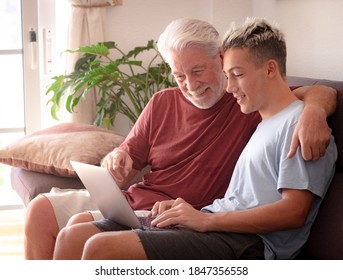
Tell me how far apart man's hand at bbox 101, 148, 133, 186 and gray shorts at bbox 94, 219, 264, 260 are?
45 centimetres

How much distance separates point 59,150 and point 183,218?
4.38 feet

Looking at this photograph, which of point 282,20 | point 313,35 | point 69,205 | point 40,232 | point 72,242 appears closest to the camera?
point 72,242

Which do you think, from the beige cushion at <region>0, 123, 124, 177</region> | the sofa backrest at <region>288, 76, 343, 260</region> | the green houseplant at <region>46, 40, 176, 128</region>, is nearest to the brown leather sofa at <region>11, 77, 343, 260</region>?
the sofa backrest at <region>288, 76, 343, 260</region>

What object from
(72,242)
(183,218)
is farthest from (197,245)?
(72,242)

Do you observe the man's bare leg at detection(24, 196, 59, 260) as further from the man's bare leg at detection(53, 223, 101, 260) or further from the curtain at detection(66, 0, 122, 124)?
the curtain at detection(66, 0, 122, 124)

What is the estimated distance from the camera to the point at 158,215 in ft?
7.22

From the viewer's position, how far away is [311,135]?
2.02 m

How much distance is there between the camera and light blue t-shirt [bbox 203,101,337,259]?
2.03m

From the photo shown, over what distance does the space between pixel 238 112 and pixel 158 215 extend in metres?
0.47

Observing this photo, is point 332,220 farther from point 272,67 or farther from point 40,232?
point 40,232

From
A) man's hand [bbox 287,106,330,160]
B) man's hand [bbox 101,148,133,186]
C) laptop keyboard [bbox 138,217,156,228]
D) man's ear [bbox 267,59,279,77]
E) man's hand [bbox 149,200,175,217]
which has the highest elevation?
man's ear [bbox 267,59,279,77]

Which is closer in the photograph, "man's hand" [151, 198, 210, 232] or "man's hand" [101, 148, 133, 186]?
"man's hand" [151, 198, 210, 232]

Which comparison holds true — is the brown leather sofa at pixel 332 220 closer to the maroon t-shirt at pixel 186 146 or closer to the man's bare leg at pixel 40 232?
the maroon t-shirt at pixel 186 146
